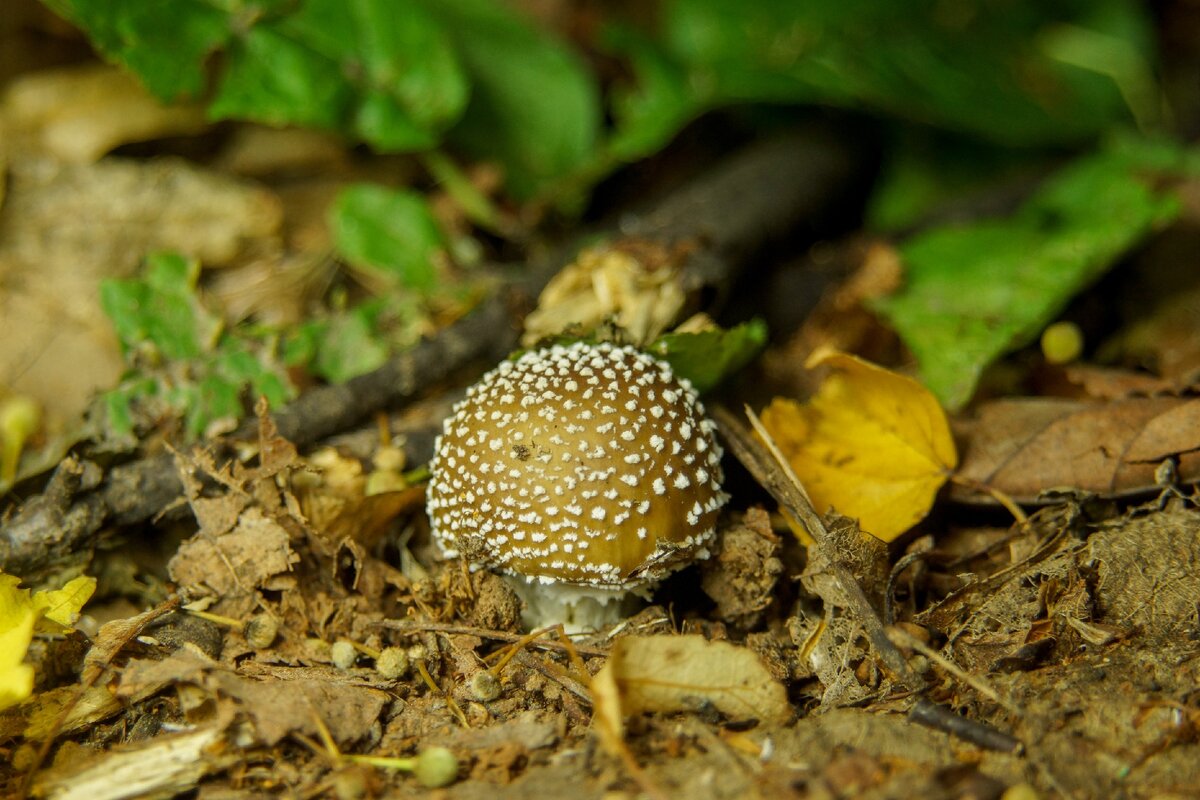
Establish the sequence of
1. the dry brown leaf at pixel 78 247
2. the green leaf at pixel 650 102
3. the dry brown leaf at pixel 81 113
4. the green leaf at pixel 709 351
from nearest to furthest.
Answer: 1. the green leaf at pixel 709 351
2. the dry brown leaf at pixel 78 247
3. the dry brown leaf at pixel 81 113
4. the green leaf at pixel 650 102

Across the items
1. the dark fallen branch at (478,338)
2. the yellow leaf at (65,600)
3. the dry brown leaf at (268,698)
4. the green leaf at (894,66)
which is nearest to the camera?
the dry brown leaf at (268,698)

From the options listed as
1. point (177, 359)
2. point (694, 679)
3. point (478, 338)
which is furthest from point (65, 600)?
point (694, 679)

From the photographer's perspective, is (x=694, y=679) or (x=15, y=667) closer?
(x=15, y=667)

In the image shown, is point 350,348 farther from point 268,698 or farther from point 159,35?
point 268,698

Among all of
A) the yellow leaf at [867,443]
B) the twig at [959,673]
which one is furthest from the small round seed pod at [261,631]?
the twig at [959,673]

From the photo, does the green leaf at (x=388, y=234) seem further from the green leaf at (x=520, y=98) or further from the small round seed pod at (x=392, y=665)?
the small round seed pod at (x=392, y=665)
